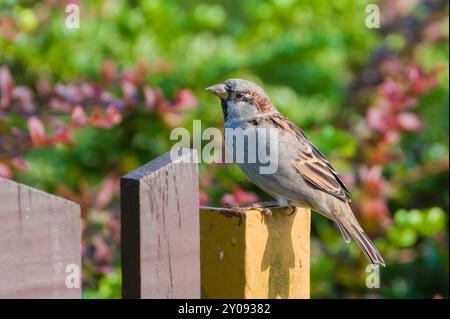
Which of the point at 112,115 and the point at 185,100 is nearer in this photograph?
the point at 112,115

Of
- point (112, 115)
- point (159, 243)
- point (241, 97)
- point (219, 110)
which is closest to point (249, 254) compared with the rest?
point (159, 243)

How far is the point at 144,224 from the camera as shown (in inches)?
68.4

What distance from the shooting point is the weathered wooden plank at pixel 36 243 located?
5.31 feet

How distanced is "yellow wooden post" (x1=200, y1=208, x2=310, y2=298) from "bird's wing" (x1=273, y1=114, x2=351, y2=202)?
2.91ft

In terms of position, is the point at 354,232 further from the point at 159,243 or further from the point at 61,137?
the point at 159,243

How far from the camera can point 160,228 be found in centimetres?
177

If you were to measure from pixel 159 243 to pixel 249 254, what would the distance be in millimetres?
307

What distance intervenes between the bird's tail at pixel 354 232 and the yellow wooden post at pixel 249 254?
766 mm

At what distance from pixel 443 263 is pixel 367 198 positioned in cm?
44

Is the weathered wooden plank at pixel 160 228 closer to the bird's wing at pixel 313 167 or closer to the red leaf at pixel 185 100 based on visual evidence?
the bird's wing at pixel 313 167

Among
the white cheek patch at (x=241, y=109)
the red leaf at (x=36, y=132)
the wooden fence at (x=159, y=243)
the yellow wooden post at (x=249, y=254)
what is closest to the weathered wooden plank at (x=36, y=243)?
the wooden fence at (x=159, y=243)

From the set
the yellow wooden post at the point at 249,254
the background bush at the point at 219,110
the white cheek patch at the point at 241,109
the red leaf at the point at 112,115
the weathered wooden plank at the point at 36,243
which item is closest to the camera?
the weathered wooden plank at the point at 36,243

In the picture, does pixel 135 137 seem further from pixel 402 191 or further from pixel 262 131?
pixel 402 191
